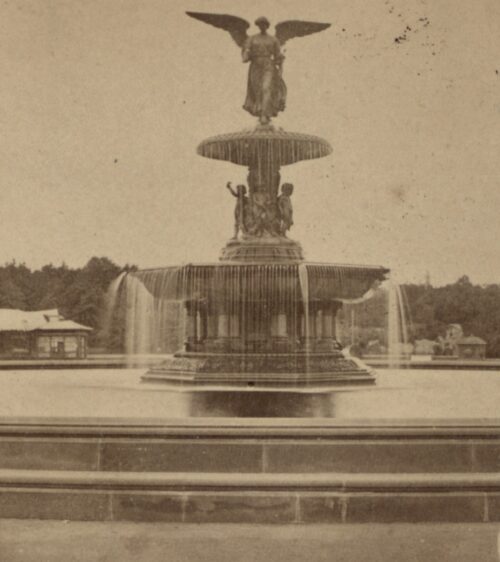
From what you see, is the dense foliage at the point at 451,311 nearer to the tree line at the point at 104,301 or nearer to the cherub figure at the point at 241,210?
the tree line at the point at 104,301

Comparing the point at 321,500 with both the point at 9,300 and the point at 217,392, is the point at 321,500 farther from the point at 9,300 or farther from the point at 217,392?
the point at 9,300

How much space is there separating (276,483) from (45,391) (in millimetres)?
6358

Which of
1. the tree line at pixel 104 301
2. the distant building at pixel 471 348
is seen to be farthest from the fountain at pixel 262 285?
the tree line at pixel 104 301

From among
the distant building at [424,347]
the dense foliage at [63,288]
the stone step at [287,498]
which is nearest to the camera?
the stone step at [287,498]

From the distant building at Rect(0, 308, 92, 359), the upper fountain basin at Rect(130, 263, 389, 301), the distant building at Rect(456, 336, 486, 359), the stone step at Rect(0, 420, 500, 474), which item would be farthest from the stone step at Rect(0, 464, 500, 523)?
the distant building at Rect(0, 308, 92, 359)

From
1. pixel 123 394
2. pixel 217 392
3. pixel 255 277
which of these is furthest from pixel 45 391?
pixel 255 277

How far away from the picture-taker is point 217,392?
13000mm

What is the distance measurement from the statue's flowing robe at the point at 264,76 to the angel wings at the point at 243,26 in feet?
1.11

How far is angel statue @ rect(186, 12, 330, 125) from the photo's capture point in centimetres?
1595

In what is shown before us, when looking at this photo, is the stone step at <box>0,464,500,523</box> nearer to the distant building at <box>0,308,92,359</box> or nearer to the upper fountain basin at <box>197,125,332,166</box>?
the upper fountain basin at <box>197,125,332,166</box>

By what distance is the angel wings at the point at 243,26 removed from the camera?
16188 mm

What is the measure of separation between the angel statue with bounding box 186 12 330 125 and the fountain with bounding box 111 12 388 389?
0.05 ft

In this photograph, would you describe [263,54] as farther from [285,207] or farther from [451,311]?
[451,311]

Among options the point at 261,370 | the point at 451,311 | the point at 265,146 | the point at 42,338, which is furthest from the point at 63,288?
the point at 261,370
